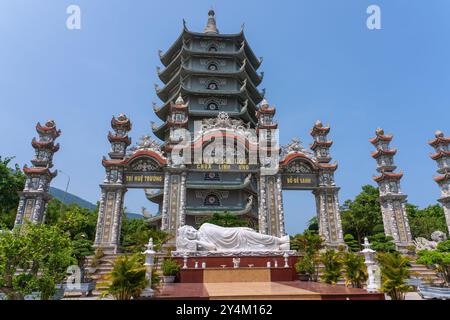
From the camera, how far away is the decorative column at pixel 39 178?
18500mm

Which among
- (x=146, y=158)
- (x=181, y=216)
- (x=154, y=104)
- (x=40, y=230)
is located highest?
(x=154, y=104)

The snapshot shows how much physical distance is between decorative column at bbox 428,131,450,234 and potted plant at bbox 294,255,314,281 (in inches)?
617

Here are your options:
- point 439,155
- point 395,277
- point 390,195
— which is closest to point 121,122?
point 395,277

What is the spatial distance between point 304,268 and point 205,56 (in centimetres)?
2261

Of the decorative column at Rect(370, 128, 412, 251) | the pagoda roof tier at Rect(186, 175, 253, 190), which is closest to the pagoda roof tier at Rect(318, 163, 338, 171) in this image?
the decorative column at Rect(370, 128, 412, 251)

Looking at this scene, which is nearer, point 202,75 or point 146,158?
point 146,158

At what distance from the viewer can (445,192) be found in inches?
915

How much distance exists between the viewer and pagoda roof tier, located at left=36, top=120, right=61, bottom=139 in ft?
68.5

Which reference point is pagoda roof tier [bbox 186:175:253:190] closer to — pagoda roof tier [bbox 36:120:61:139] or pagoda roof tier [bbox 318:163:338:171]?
pagoda roof tier [bbox 318:163:338:171]

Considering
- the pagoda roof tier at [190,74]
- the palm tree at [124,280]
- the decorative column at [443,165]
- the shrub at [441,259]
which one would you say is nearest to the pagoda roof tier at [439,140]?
the decorative column at [443,165]

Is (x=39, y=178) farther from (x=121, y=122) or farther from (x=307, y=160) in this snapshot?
(x=307, y=160)
